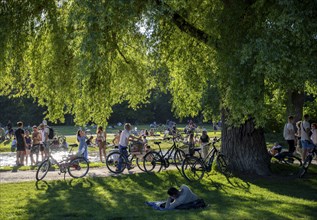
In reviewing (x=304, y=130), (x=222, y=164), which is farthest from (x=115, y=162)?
(x=304, y=130)

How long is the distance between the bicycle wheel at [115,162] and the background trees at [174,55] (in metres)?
1.71

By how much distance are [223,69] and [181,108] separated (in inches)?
231

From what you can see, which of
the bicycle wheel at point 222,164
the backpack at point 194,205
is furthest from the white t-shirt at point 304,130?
the backpack at point 194,205

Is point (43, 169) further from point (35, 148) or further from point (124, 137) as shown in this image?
point (35, 148)

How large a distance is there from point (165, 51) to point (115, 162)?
451 centimetres

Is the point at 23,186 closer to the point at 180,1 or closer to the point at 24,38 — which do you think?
the point at 24,38

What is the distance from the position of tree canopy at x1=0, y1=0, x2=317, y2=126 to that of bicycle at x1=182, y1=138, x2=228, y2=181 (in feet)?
4.63

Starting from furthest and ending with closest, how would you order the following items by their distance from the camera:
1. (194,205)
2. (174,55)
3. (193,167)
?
1. (174,55)
2. (193,167)
3. (194,205)

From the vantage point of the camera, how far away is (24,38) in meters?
11.1

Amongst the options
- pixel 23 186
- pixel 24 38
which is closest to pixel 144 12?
pixel 24 38

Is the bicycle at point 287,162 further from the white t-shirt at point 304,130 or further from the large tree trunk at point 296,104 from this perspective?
the large tree trunk at point 296,104

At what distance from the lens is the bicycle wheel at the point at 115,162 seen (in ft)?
48.4

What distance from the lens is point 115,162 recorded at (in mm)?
15086

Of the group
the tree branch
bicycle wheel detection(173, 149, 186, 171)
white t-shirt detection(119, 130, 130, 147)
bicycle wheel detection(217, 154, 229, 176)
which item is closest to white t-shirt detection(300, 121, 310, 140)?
bicycle wheel detection(217, 154, 229, 176)
